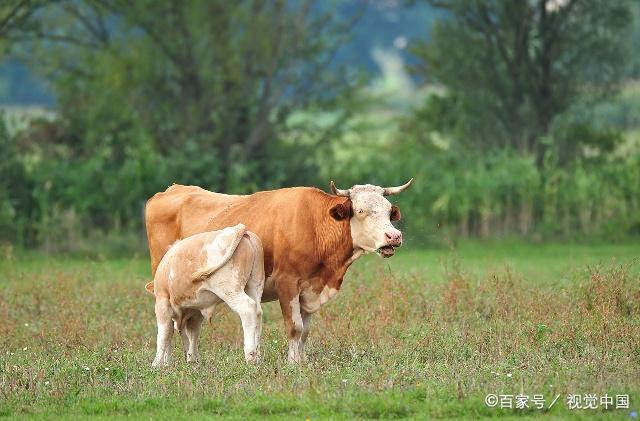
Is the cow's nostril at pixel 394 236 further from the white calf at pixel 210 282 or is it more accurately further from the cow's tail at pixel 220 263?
the cow's tail at pixel 220 263

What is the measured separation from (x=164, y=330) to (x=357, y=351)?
180 centimetres

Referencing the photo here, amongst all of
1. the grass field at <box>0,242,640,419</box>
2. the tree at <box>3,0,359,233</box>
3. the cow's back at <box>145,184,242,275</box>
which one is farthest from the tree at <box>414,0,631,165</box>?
the cow's back at <box>145,184,242,275</box>

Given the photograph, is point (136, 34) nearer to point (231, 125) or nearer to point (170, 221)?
point (231, 125)

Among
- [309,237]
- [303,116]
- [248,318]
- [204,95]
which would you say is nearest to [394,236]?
[309,237]

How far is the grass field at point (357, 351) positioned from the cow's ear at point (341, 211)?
122cm

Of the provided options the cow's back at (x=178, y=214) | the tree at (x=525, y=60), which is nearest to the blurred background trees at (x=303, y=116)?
the tree at (x=525, y=60)

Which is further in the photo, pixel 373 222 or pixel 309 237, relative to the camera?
pixel 309 237

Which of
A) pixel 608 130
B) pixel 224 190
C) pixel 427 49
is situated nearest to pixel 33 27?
pixel 224 190

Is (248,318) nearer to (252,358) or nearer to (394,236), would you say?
(252,358)

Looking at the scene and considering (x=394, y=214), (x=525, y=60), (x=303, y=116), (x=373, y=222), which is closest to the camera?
(x=373, y=222)

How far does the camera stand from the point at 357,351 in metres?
11.5

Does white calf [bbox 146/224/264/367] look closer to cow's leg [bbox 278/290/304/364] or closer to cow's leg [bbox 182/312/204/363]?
cow's leg [bbox 182/312/204/363]

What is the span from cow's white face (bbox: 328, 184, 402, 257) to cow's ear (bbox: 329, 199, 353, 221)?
36 millimetres

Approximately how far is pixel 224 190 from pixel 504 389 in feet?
49.6
